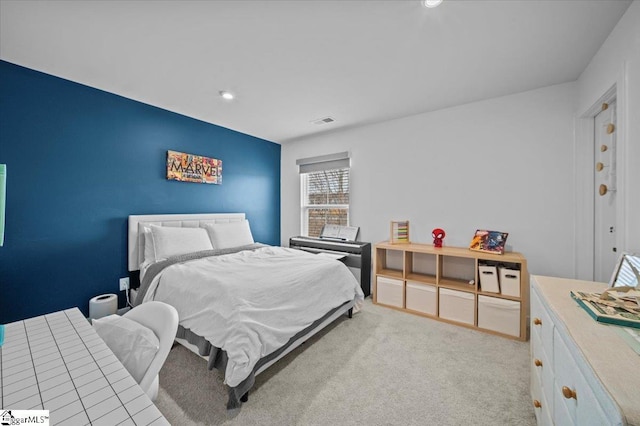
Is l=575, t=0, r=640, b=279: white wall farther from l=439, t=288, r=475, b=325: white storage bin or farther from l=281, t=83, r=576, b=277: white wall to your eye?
l=439, t=288, r=475, b=325: white storage bin

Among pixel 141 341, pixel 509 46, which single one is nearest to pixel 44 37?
pixel 141 341

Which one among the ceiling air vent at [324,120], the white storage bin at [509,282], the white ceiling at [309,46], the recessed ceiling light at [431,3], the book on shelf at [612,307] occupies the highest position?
the ceiling air vent at [324,120]

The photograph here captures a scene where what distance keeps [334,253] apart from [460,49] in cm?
267

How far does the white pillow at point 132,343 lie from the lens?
0.97 meters

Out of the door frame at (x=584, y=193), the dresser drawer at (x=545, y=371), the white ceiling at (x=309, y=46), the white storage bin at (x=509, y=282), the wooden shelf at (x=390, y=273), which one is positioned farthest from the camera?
the wooden shelf at (x=390, y=273)

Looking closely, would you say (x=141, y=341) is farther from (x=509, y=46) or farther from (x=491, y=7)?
(x=509, y=46)

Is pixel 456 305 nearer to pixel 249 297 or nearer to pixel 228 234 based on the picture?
pixel 249 297

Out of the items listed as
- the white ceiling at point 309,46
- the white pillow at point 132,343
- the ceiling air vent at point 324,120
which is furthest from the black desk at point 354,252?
the white pillow at point 132,343

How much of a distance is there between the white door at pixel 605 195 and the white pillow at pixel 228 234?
372 centimetres

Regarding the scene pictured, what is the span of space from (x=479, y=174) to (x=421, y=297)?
1599 mm

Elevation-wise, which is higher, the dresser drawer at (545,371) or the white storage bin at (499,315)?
the dresser drawer at (545,371)

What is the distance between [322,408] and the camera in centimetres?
156

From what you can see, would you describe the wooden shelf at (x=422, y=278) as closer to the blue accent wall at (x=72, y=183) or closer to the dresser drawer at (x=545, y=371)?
the dresser drawer at (x=545, y=371)

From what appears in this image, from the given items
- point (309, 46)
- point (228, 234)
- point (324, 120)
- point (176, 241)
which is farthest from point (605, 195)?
point (176, 241)
